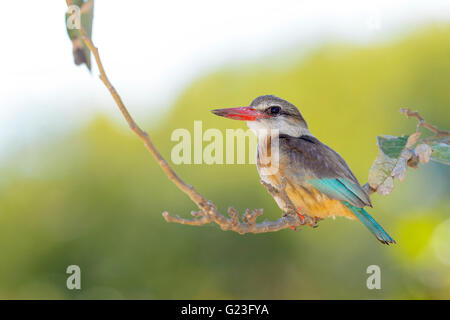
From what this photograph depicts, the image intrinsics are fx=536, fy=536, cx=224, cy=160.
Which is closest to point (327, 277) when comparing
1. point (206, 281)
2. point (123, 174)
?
point (206, 281)

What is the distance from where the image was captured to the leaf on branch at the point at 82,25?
1.49 meters

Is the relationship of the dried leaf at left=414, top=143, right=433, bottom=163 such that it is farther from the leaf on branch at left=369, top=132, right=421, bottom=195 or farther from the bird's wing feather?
the bird's wing feather

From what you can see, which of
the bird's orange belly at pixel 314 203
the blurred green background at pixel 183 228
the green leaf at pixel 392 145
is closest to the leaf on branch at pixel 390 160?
the green leaf at pixel 392 145

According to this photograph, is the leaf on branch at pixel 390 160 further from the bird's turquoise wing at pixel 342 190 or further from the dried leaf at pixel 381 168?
Answer: the bird's turquoise wing at pixel 342 190

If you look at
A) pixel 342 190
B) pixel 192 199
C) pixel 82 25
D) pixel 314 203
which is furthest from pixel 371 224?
pixel 82 25

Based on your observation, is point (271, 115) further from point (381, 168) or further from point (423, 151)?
point (423, 151)

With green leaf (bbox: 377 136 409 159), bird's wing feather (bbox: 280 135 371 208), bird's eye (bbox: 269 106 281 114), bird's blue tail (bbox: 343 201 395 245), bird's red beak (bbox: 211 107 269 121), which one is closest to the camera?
green leaf (bbox: 377 136 409 159)

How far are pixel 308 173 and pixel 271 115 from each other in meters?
0.56

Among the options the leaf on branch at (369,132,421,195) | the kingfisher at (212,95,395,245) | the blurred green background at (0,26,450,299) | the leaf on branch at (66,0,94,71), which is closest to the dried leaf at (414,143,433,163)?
the leaf on branch at (369,132,421,195)

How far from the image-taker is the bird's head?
3.44 m

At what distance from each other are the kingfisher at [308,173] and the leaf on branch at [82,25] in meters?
1.50

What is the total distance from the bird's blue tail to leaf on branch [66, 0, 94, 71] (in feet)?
6.08

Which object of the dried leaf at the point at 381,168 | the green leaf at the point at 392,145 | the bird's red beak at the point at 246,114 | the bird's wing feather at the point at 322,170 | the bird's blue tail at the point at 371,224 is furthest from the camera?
the bird's red beak at the point at 246,114

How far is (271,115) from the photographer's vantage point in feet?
11.4
